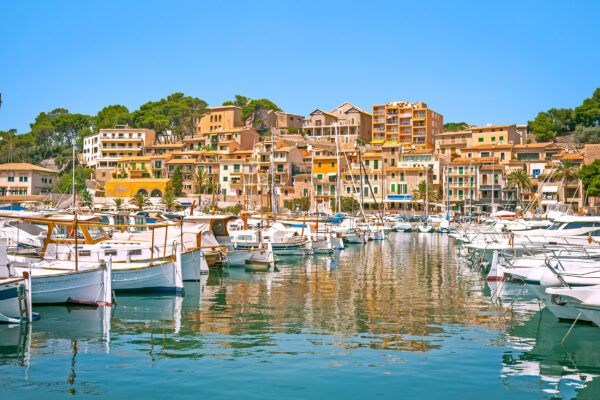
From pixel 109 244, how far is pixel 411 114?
99769 millimetres

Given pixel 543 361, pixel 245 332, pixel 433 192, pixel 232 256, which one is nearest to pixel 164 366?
pixel 245 332

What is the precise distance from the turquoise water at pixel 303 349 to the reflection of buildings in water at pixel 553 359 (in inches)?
1.1

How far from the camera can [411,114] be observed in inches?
4656

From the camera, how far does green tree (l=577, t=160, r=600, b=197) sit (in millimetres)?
77056

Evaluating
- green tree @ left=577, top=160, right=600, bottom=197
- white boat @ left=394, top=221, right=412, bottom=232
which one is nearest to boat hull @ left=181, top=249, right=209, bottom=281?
white boat @ left=394, top=221, right=412, bottom=232

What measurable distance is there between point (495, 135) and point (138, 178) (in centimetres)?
6297

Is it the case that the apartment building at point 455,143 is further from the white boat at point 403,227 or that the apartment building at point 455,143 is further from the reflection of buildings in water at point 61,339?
the reflection of buildings in water at point 61,339

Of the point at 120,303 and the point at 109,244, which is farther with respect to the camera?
the point at 109,244

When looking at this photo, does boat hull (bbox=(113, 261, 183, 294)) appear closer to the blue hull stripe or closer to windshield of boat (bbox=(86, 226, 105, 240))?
windshield of boat (bbox=(86, 226, 105, 240))

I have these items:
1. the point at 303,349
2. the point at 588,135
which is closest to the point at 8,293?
the point at 303,349

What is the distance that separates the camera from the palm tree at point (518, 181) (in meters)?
86.8

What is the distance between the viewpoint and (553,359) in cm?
1352

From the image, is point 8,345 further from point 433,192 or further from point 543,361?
point 433,192

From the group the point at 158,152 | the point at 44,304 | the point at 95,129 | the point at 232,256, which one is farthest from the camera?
the point at 95,129
